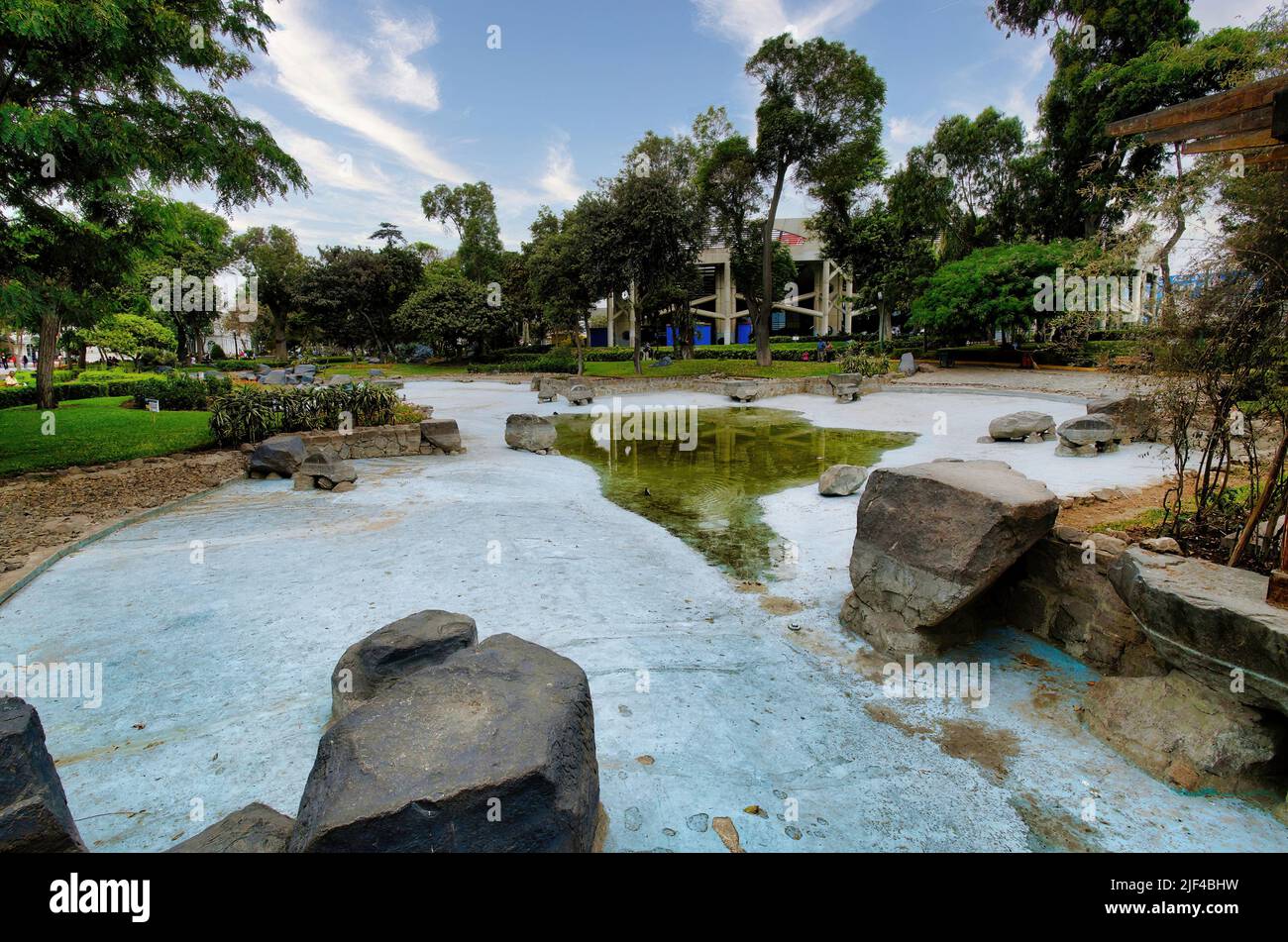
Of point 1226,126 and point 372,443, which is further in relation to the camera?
point 372,443

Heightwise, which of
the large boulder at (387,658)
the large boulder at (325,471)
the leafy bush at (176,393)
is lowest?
the large boulder at (387,658)

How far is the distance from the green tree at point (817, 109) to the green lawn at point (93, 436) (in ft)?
79.0

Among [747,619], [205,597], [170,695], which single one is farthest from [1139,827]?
[205,597]

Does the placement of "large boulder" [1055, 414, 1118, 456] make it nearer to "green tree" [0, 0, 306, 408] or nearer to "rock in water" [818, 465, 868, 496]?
"rock in water" [818, 465, 868, 496]

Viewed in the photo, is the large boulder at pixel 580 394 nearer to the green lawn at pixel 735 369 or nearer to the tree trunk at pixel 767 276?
the green lawn at pixel 735 369

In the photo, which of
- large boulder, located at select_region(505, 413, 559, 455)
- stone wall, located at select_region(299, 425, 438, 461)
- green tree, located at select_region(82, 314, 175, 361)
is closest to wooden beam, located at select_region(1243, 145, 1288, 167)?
large boulder, located at select_region(505, 413, 559, 455)

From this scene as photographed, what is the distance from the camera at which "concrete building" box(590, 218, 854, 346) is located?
41938mm

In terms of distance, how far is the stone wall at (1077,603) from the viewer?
4.35m

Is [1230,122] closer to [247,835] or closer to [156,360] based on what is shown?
[247,835]

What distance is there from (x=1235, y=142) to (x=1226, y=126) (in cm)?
44

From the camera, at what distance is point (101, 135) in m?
8.09

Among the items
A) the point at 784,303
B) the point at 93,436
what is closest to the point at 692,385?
the point at 93,436

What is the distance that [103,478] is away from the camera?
9016mm

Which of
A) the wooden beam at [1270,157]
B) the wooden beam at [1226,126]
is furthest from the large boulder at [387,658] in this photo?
the wooden beam at [1270,157]
